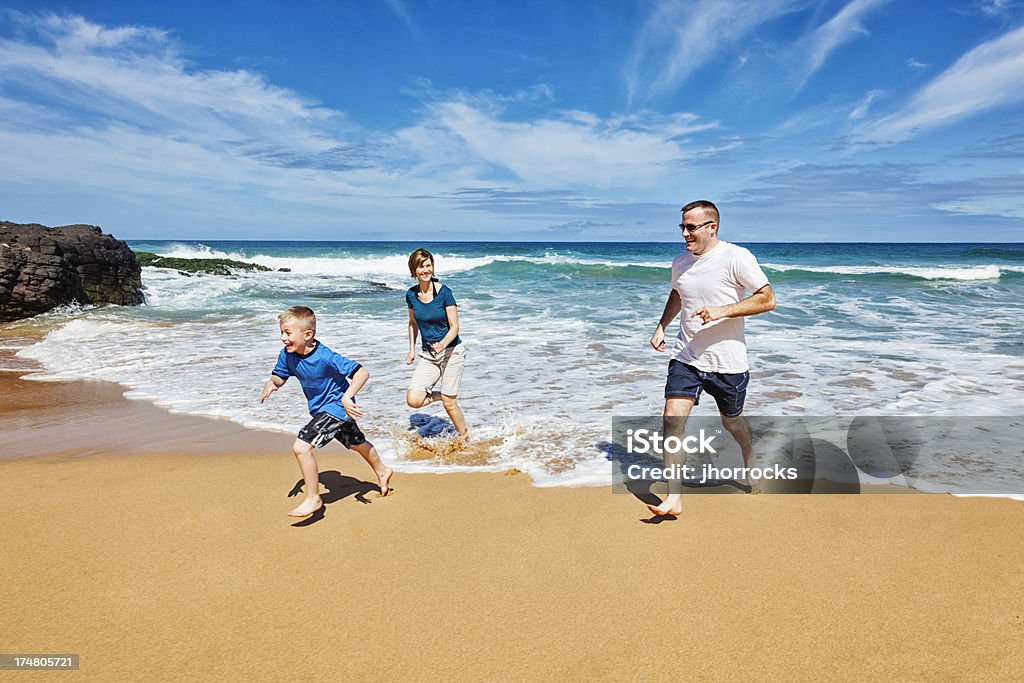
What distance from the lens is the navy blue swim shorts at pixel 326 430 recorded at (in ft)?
13.6

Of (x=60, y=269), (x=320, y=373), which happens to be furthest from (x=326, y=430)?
(x=60, y=269)

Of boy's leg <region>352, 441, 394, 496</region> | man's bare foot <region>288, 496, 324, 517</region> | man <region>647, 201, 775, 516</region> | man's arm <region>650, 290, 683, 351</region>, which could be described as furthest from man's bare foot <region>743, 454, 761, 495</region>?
man's bare foot <region>288, 496, 324, 517</region>

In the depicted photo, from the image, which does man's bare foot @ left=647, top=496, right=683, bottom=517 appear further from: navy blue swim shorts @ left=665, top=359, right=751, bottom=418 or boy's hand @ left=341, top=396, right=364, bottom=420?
boy's hand @ left=341, top=396, right=364, bottom=420

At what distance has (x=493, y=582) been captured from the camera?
3.34m

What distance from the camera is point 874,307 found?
17.9 m

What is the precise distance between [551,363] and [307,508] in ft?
19.8

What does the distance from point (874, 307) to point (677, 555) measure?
17.0 metres

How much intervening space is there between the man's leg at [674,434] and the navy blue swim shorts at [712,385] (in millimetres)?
44

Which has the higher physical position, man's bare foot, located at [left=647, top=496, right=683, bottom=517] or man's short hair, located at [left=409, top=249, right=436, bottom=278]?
man's short hair, located at [left=409, top=249, right=436, bottom=278]

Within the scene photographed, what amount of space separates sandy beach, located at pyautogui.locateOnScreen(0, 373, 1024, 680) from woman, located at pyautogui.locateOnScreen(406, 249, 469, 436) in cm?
111

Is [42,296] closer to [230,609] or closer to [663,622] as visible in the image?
[230,609]

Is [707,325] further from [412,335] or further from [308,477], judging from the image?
[412,335]

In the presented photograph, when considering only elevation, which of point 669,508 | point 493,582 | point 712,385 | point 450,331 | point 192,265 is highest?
point 192,265

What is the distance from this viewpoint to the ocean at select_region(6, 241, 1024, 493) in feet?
20.8
